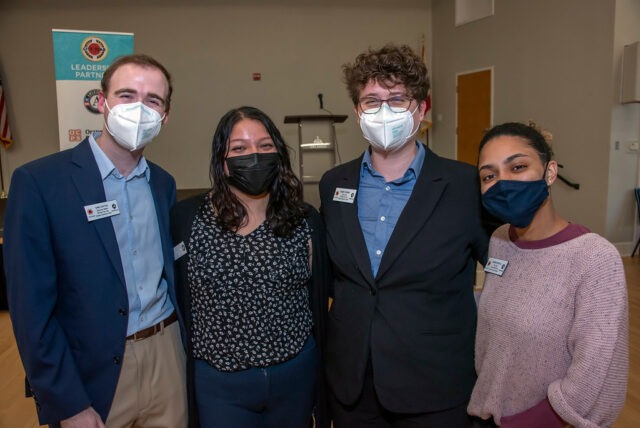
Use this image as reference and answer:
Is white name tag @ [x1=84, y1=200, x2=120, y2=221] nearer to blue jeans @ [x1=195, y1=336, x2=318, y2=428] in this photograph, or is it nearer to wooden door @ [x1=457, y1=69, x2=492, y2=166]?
blue jeans @ [x1=195, y1=336, x2=318, y2=428]

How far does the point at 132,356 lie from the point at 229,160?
745 millimetres

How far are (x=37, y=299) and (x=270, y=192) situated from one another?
0.81 m

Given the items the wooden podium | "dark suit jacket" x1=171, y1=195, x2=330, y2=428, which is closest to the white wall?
the wooden podium

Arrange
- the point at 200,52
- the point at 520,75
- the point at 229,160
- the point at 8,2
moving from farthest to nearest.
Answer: the point at 200,52, the point at 8,2, the point at 520,75, the point at 229,160

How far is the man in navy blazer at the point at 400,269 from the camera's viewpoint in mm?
1415

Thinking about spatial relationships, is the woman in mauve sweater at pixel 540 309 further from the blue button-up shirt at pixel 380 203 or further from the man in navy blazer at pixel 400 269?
the blue button-up shirt at pixel 380 203

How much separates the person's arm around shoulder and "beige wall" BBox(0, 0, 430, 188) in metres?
7.41

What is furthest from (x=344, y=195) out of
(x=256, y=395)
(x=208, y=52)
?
(x=208, y=52)

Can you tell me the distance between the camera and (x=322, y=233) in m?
1.70

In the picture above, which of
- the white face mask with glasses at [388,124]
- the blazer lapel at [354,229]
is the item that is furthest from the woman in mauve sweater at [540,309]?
the blazer lapel at [354,229]

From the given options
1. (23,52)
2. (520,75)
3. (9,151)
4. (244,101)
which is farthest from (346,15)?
(9,151)

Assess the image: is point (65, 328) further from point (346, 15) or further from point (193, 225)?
point (346, 15)

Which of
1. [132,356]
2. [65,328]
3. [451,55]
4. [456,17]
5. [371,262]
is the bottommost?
[132,356]

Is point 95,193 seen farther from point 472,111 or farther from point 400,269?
point 472,111
